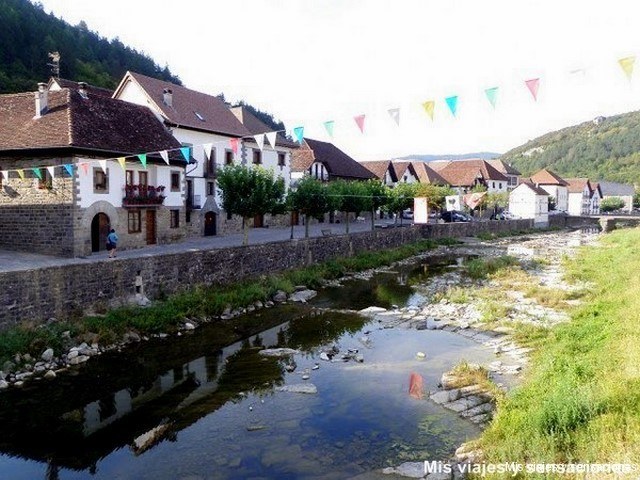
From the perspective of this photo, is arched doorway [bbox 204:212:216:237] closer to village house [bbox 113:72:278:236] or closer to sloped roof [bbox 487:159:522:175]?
village house [bbox 113:72:278:236]

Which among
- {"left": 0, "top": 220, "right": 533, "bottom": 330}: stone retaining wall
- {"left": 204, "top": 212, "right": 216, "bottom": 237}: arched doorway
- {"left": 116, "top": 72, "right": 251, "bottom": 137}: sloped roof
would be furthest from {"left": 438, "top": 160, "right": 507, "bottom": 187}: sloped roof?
{"left": 204, "top": 212, "right": 216, "bottom": 237}: arched doorway

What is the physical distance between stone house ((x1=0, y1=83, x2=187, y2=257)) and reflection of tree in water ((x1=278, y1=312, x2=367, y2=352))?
31.1 ft

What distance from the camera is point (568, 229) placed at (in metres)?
80.3

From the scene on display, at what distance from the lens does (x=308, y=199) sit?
111 ft

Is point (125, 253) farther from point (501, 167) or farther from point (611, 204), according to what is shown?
point (611, 204)

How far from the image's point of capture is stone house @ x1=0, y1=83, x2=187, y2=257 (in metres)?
24.2

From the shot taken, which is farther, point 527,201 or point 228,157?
point 527,201

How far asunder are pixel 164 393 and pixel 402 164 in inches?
2350

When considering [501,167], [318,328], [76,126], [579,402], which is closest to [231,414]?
[579,402]

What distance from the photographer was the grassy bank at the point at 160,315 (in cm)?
1606

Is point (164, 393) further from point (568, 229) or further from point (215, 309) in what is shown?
point (568, 229)

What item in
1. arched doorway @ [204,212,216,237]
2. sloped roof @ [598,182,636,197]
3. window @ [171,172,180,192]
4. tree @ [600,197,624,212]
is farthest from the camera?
sloped roof @ [598,182,636,197]

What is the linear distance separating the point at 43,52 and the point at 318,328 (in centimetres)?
7140

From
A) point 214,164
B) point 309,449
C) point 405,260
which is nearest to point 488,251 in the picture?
point 405,260
